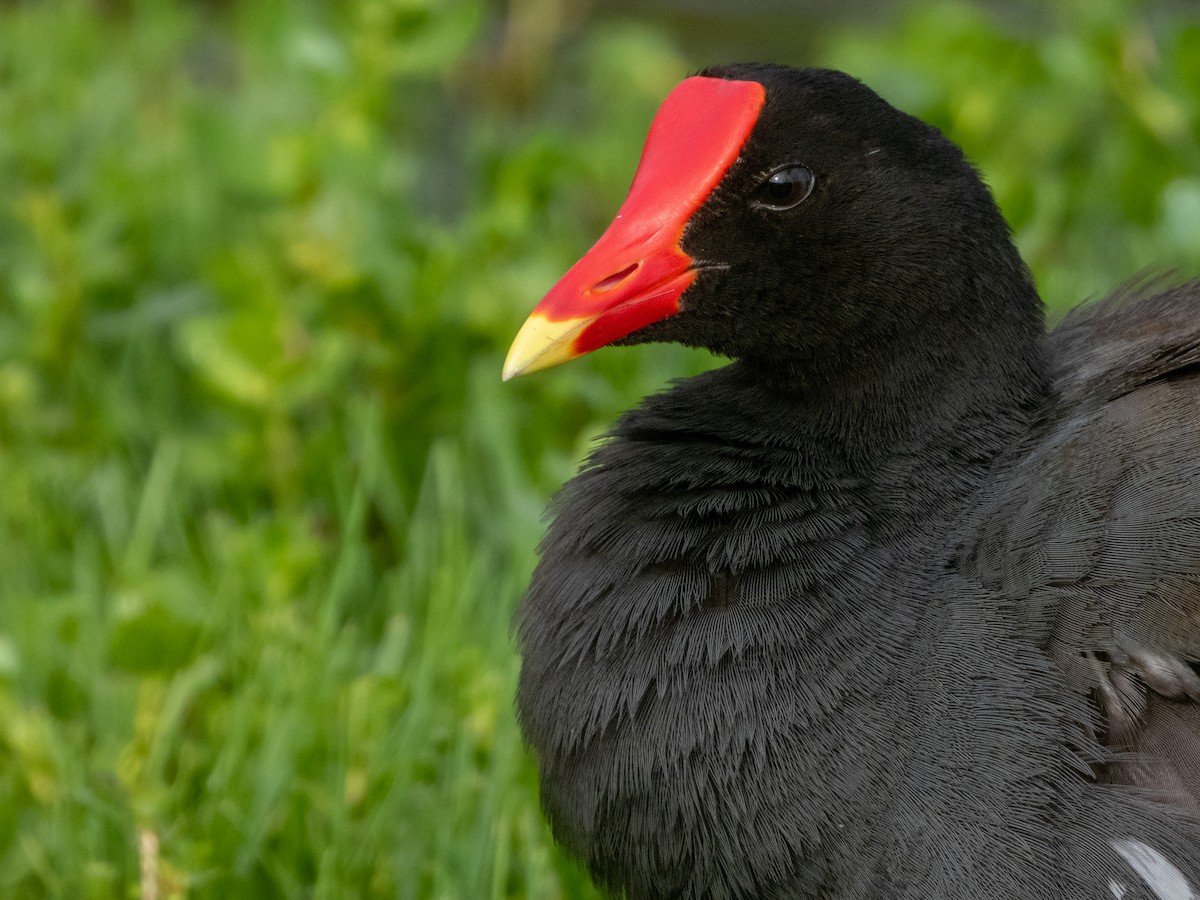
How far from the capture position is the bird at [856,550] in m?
1.65

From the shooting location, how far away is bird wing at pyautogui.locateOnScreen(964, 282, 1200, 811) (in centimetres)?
165

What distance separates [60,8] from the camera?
209 inches

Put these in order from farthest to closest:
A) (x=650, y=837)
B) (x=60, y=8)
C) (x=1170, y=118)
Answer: (x=60, y=8)
(x=1170, y=118)
(x=650, y=837)

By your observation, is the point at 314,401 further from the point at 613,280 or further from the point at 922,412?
the point at 922,412

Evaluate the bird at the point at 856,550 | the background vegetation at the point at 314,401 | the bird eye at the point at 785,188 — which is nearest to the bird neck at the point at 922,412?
the bird at the point at 856,550

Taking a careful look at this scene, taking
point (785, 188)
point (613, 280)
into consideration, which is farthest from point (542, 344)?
point (785, 188)

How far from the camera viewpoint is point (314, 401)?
3.17 m

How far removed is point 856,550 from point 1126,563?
31cm

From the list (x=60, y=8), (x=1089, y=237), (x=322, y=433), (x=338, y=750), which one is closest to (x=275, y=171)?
(x=322, y=433)

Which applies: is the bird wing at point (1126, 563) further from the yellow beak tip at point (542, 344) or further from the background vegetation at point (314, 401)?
the background vegetation at point (314, 401)

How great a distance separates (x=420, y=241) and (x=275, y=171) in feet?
1.28

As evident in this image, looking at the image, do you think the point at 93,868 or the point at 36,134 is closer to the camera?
the point at 93,868

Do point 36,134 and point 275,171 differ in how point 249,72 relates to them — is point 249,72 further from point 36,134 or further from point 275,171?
point 275,171

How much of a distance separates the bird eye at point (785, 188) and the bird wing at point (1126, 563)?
43cm
